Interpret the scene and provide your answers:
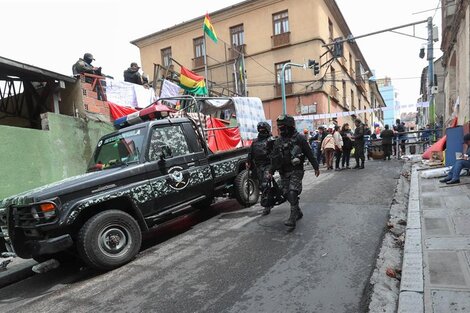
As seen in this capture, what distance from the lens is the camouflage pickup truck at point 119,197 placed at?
4.45m

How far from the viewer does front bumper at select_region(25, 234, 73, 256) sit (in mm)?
4316

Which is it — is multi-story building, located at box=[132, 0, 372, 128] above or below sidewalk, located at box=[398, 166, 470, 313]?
above

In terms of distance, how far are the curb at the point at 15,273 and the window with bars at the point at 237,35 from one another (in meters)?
24.7

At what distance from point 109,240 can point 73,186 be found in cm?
88

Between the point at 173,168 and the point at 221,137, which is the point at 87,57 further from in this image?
the point at 173,168

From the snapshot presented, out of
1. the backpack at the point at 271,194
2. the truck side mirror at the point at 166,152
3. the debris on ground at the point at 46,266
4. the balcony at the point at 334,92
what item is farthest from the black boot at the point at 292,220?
the balcony at the point at 334,92

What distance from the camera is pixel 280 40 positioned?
84.5 ft

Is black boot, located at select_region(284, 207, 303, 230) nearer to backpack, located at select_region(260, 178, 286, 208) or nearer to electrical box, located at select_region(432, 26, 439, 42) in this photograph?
backpack, located at select_region(260, 178, 286, 208)

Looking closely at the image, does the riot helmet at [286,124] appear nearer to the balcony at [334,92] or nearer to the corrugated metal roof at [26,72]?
the corrugated metal roof at [26,72]

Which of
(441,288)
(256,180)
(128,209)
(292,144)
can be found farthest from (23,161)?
(441,288)

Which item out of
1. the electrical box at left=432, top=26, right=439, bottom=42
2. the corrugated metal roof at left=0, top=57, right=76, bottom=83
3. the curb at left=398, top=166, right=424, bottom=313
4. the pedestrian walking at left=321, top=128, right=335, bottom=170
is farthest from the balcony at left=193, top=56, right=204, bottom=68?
the curb at left=398, top=166, right=424, bottom=313

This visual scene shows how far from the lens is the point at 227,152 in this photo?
23.5 ft

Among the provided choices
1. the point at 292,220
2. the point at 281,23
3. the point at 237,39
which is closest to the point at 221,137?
the point at 292,220

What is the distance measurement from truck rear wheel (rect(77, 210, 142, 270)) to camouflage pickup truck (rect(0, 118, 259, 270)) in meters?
0.01
